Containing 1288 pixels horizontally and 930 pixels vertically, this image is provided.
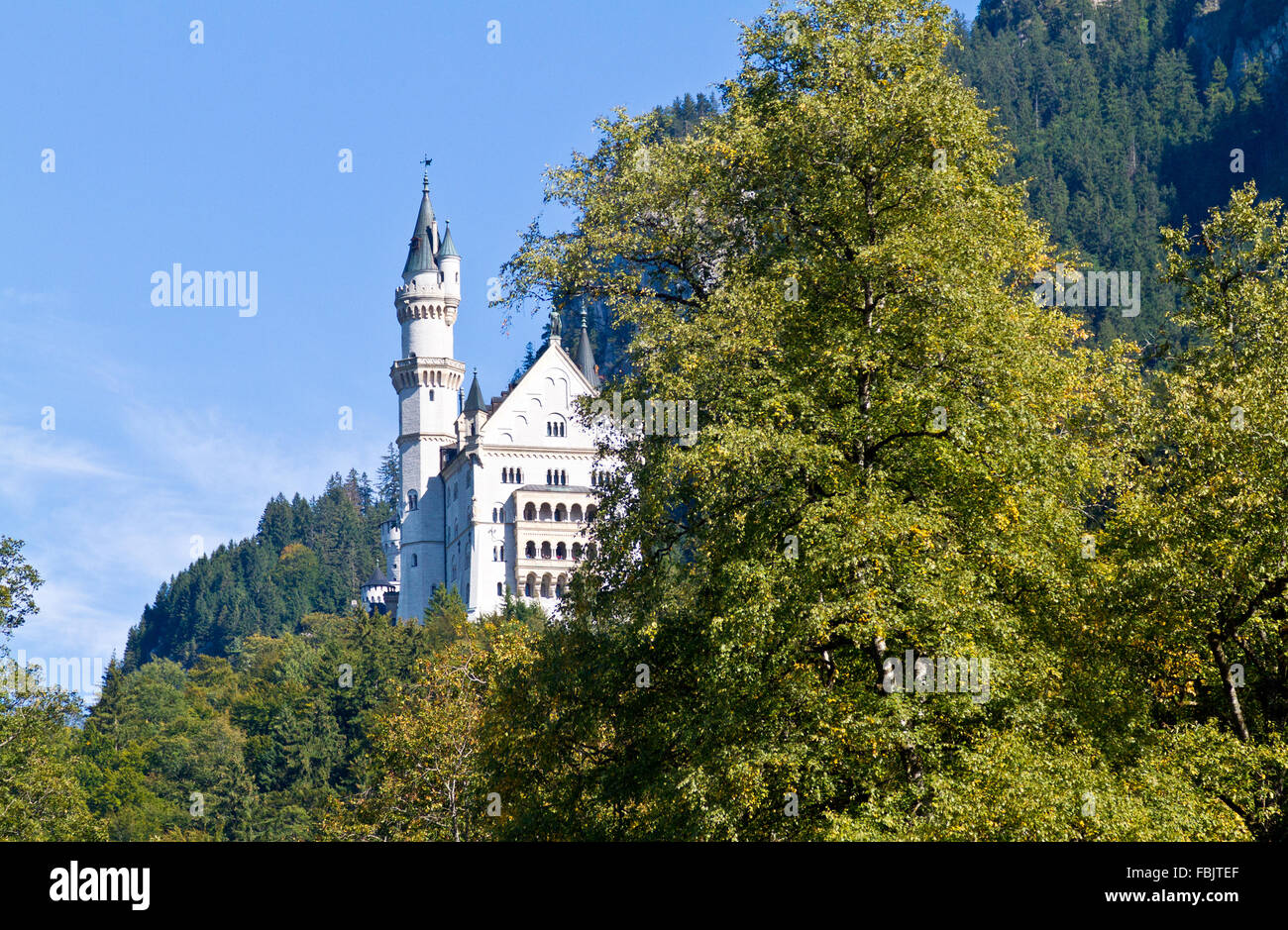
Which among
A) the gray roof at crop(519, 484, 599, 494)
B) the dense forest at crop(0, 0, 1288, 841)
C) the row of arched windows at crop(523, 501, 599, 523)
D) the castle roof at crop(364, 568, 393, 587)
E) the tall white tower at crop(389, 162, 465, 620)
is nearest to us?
the dense forest at crop(0, 0, 1288, 841)

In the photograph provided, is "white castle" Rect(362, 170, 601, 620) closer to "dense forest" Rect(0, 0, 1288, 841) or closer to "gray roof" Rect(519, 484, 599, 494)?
"gray roof" Rect(519, 484, 599, 494)

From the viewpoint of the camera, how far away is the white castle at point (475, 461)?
123062 millimetres

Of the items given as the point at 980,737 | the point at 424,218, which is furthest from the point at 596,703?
the point at 424,218

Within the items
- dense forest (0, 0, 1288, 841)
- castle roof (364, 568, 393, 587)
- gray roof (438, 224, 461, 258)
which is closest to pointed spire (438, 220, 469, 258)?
gray roof (438, 224, 461, 258)

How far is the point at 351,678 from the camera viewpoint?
88875mm

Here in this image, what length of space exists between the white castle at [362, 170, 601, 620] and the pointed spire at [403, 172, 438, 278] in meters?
0.13

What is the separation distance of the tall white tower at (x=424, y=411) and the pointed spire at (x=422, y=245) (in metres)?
0.17

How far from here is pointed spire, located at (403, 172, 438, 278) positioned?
13638 cm

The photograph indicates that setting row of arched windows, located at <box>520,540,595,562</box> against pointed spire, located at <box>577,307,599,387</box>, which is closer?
row of arched windows, located at <box>520,540,595,562</box>

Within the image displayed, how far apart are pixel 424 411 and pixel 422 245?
16.0 meters

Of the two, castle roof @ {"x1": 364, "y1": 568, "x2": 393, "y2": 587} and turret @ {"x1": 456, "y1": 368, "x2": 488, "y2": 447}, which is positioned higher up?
turret @ {"x1": 456, "y1": 368, "x2": 488, "y2": 447}

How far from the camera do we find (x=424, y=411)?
134 metres

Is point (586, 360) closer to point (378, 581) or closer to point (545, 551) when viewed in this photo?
point (545, 551)

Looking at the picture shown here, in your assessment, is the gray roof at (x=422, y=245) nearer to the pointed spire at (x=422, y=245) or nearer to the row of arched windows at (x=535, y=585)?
the pointed spire at (x=422, y=245)
